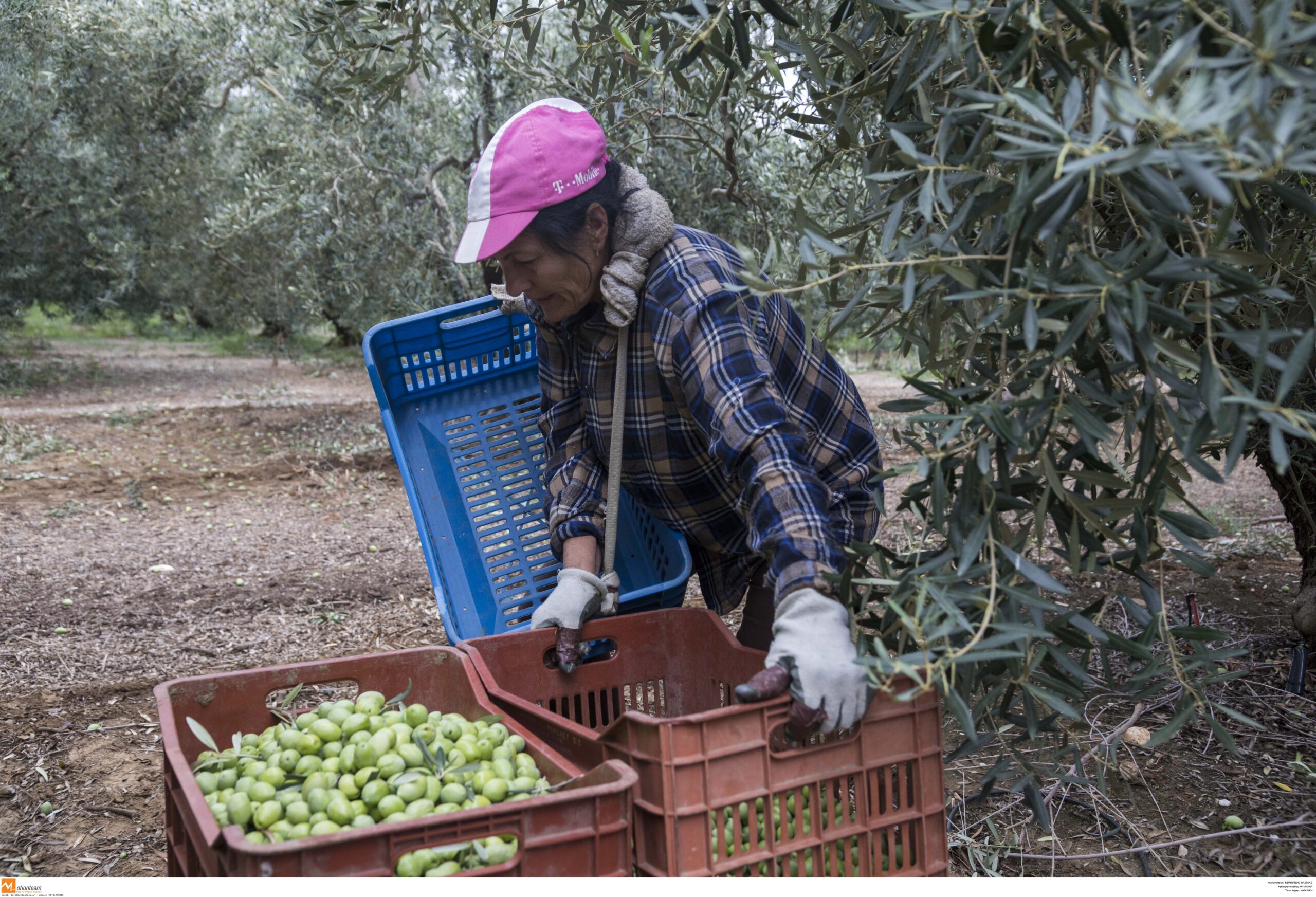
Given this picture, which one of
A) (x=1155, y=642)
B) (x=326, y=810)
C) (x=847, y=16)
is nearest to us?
(x=326, y=810)

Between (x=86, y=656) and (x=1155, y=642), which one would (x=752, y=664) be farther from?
(x=86, y=656)

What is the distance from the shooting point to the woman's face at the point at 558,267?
219 centimetres

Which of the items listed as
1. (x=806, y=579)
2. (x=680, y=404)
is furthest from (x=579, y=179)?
(x=806, y=579)

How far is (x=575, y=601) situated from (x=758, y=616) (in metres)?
0.55

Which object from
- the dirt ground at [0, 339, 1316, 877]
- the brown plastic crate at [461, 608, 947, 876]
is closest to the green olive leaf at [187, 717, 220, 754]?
the brown plastic crate at [461, 608, 947, 876]

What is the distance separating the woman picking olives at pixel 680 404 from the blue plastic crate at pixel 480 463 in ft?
1.13

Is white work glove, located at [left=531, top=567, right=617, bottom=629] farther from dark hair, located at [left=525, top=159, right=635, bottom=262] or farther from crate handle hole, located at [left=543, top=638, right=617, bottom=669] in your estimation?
dark hair, located at [left=525, top=159, right=635, bottom=262]

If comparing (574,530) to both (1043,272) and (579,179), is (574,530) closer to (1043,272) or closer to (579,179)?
(579,179)

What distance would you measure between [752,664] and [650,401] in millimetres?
651

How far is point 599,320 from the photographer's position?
2371 millimetres

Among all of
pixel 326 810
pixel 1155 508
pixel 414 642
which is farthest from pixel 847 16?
pixel 414 642

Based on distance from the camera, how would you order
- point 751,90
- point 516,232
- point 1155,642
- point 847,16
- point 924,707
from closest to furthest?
point 924,707 → point 516,232 → point 847,16 → point 751,90 → point 1155,642
